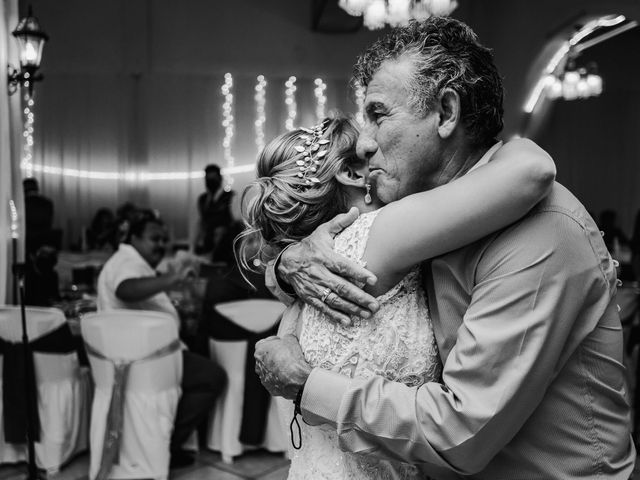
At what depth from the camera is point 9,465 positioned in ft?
12.0

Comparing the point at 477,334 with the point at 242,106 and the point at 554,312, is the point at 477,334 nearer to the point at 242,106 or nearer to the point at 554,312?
the point at 554,312

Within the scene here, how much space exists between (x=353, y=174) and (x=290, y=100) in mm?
9681

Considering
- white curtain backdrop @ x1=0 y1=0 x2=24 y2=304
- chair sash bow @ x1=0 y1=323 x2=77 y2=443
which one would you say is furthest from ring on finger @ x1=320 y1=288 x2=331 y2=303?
white curtain backdrop @ x1=0 y1=0 x2=24 y2=304

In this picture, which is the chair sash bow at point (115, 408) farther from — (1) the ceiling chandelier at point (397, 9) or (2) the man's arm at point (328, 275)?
(1) the ceiling chandelier at point (397, 9)

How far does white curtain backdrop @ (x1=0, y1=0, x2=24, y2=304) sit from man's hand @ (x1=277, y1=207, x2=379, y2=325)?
293cm

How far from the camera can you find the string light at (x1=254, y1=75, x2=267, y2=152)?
10.7m

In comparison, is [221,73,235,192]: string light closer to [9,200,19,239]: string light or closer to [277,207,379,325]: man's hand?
[9,200,19,239]: string light

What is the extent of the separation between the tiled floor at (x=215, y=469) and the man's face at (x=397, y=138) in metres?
2.67

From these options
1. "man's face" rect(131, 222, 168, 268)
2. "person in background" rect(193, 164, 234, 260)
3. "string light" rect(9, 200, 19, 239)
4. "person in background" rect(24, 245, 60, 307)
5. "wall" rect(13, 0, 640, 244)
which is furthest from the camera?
"wall" rect(13, 0, 640, 244)

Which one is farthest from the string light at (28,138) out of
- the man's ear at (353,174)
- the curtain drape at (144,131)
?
the man's ear at (353,174)

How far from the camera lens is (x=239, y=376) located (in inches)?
148

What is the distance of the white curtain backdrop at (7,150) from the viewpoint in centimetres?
367

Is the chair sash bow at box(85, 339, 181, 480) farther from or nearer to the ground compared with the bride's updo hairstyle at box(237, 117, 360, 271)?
nearer to the ground

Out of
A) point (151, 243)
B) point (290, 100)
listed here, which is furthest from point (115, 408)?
point (290, 100)
